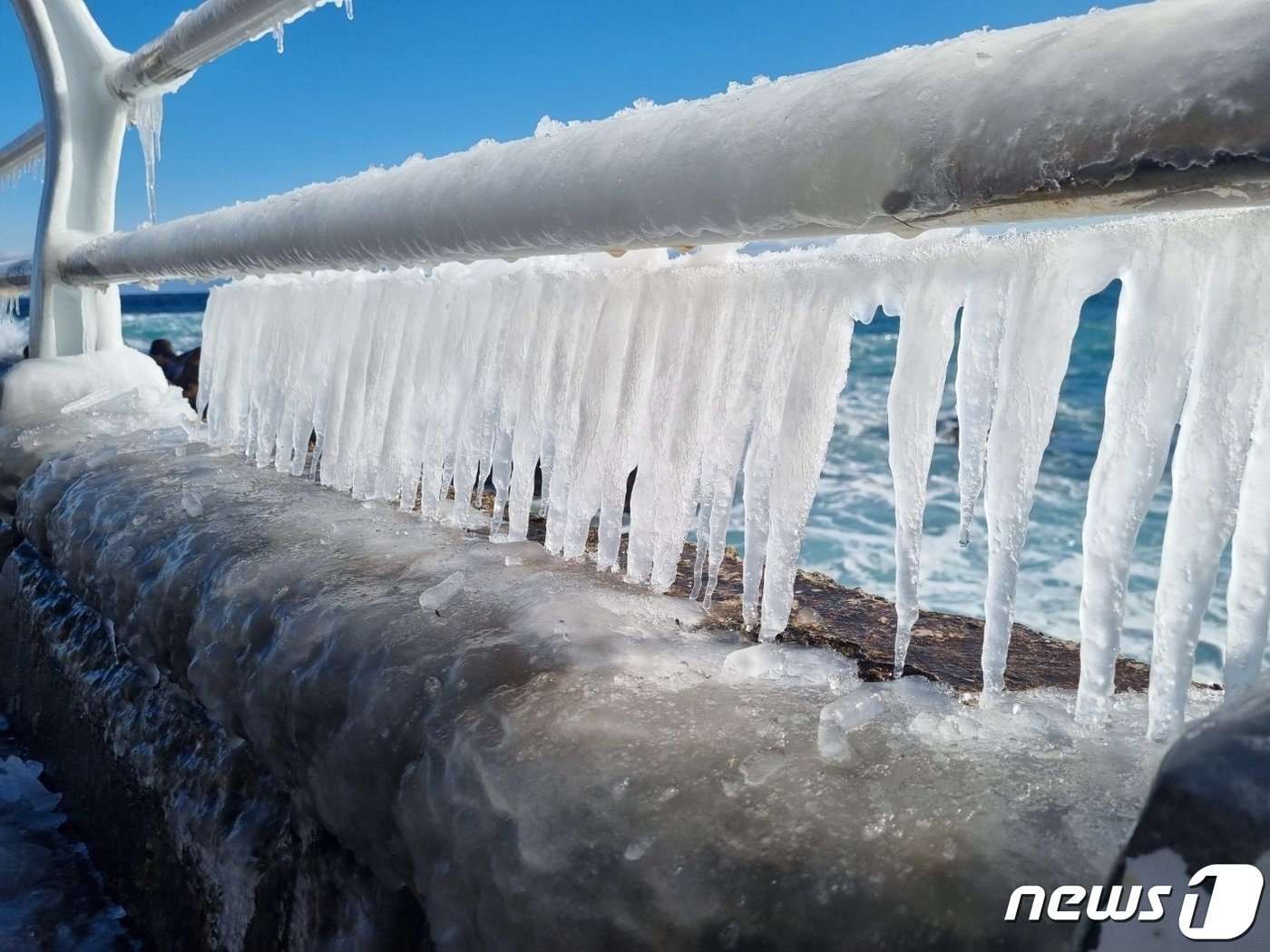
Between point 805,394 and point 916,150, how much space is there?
0.32 metres

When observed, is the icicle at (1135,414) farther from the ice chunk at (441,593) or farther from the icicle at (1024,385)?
the ice chunk at (441,593)

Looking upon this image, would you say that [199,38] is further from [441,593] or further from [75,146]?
[441,593]

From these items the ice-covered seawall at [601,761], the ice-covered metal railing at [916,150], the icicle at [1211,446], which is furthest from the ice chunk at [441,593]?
the icicle at [1211,446]

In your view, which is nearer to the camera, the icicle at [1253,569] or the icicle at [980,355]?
the icicle at [1253,569]

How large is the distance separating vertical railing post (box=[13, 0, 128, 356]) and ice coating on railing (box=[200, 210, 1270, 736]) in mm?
1707

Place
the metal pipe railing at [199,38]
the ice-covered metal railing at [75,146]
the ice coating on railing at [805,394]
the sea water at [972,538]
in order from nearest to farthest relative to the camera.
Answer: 1. the ice coating on railing at [805,394]
2. the metal pipe railing at [199,38]
3. the ice-covered metal railing at [75,146]
4. the sea water at [972,538]

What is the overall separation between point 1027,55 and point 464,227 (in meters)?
0.78

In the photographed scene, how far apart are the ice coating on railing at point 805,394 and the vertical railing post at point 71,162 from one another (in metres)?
1.71

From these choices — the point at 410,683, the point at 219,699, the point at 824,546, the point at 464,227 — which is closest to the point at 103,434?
the point at 219,699

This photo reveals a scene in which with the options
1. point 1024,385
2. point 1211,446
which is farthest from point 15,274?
point 1211,446

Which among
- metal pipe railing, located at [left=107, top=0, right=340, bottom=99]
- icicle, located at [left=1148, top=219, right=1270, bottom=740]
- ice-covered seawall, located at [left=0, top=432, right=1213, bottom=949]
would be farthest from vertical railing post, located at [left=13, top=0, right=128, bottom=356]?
icicle, located at [left=1148, top=219, right=1270, bottom=740]

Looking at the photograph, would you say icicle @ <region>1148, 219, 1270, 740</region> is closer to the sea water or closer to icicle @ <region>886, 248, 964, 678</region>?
icicle @ <region>886, 248, 964, 678</region>

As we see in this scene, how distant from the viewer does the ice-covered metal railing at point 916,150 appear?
569mm

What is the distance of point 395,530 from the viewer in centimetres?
145
